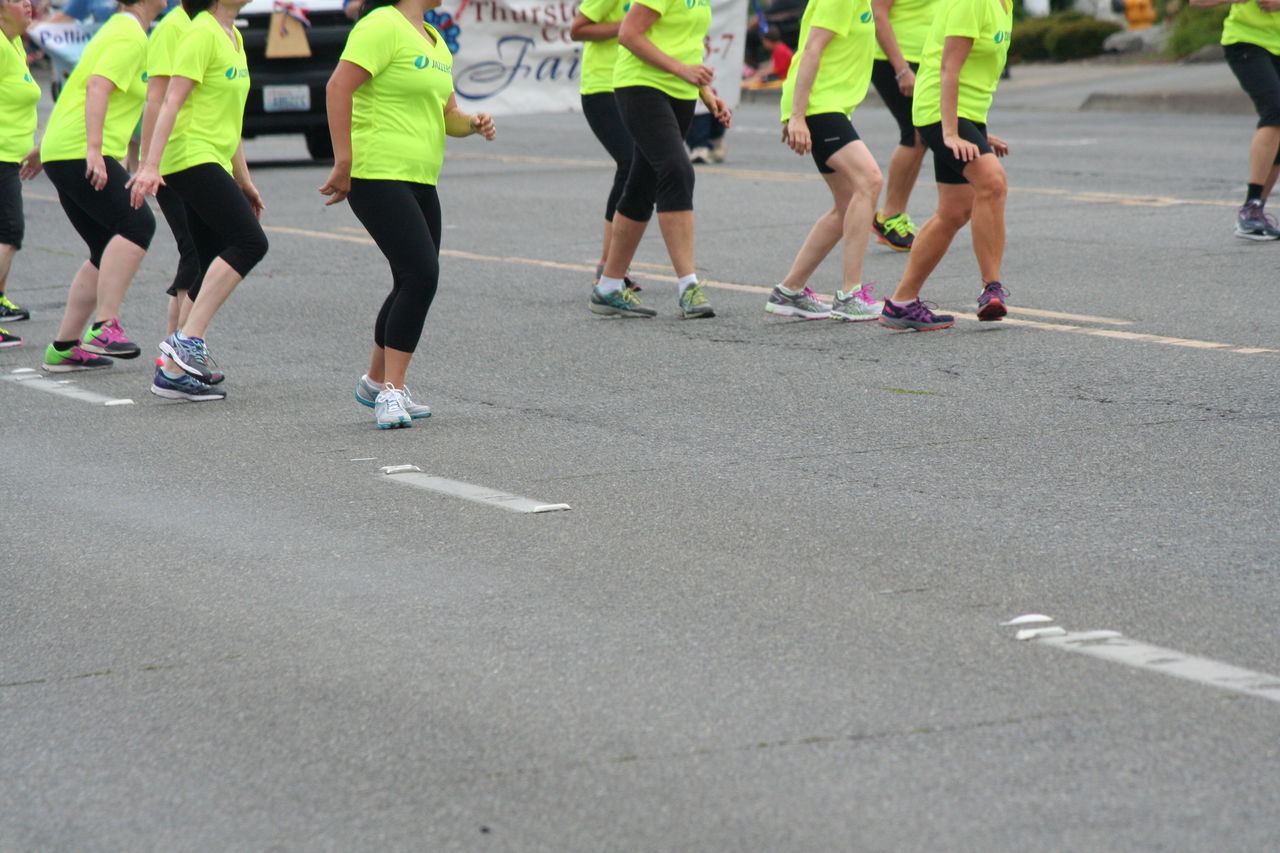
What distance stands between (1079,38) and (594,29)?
26.5 metres

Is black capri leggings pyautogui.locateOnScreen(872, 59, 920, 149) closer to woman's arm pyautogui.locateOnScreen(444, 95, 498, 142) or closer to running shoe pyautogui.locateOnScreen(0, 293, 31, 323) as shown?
woman's arm pyautogui.locateOnScreen(444, 95, 498, 142)

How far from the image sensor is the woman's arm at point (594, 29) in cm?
971

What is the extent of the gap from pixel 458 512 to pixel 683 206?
12.3ft

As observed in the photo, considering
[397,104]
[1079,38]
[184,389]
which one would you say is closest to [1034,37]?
[1079,38]

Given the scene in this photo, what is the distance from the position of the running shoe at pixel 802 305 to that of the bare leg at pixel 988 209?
925mm

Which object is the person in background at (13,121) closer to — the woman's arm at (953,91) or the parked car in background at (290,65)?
the woman's arm at (953,91)

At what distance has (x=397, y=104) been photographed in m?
6.86

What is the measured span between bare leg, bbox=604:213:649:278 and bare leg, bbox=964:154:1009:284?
1732 mm

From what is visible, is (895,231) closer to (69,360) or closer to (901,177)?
(901,177)

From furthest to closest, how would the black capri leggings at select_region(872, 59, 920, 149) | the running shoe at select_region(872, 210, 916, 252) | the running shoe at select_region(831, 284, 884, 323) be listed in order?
the black capri leggings at select_region(872, 59, 920, 149) → the running shoe at select_region(872, 210, 916, 252) → the running shoe at select_region(831, 284, 884, 323)

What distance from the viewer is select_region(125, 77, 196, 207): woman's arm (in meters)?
7.53

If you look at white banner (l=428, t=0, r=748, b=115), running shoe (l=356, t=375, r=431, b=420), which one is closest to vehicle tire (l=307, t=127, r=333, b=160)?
white banner (l=428, t=0, r=748, b=115)

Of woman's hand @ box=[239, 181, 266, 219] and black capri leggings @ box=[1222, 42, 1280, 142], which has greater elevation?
black capri leggings @ box=[1222, 42, 1280, 142]

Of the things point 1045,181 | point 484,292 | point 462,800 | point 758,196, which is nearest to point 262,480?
point 462,800
